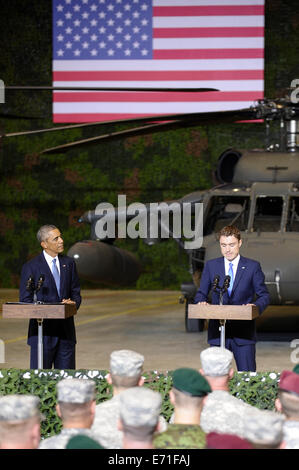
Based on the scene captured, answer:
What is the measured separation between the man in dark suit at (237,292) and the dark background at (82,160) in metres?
12.4

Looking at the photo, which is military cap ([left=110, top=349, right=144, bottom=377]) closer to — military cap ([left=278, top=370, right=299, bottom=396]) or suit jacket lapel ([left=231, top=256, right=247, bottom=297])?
military cap ([left=278, top=370, right=299, bottom=396])

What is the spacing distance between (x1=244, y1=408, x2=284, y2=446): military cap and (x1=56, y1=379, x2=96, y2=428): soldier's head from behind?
69cm

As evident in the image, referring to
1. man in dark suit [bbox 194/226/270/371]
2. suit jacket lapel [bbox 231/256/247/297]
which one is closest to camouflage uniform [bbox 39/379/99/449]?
man in dark suit [bbox 194/226/270/371]

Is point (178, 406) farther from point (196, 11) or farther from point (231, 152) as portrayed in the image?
point (196, 11)

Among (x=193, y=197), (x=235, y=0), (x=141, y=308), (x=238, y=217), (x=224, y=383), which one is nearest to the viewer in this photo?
(x=224, y=383)

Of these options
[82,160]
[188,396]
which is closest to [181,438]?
[188,396]

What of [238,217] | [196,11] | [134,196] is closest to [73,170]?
[134,196]

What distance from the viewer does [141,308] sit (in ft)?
48.2

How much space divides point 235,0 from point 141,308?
7.61 meters

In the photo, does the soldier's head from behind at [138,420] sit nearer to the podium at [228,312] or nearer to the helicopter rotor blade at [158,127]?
the podium at [228,312]

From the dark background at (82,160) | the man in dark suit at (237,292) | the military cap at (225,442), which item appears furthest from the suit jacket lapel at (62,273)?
the dark background at (82,160)

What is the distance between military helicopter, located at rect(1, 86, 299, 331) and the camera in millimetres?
Result: 8828

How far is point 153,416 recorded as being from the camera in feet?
8.26

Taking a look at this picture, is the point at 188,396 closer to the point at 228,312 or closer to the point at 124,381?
the point at 124,381
